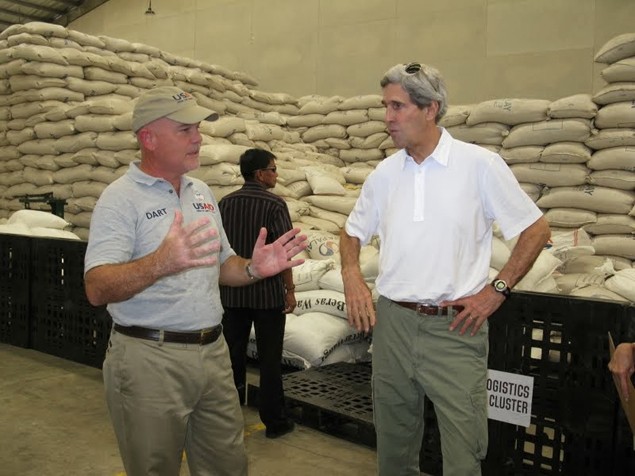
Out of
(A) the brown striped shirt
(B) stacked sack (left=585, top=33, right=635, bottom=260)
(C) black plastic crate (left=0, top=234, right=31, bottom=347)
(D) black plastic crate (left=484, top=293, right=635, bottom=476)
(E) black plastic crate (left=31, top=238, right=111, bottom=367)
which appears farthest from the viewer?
(B) stacked sack (left=585, top=33, right=635, bottom=260)

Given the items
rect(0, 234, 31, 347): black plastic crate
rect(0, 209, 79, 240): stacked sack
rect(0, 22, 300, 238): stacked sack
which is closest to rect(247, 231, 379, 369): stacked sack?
rect(0, 22, 300, 238): stacked sack

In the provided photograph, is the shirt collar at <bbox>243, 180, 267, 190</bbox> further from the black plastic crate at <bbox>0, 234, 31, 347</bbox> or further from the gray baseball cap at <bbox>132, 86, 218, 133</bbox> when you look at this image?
the black plastic crate at <bbox>0, 234, 31, 347</bbox>

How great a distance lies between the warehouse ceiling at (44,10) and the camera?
42.6 ft

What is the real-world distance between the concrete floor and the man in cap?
3.58ft

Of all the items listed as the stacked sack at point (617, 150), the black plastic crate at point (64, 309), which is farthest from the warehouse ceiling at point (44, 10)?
the stacked sack at point (617, 150)

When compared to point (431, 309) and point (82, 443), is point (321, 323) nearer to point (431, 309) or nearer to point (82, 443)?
point (82, 443)

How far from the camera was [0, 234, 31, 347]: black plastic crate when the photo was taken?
427cm

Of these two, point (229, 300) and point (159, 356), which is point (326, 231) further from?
point (159, 356)

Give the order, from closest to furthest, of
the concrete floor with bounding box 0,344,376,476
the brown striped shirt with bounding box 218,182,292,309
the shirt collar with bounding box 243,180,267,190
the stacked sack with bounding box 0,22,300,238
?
the concrete floor with bounding box 0,344,376,476 < the brown striped shirt with bounding box 218,182,292,309 < the shirt collar with bounding box 243,180,267,190 < the stacked sack with bounding box 0,22,300,238

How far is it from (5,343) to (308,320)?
2340mm

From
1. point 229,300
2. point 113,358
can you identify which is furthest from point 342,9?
point 113,358

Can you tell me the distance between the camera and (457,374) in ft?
5.74

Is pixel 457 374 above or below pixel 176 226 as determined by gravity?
below

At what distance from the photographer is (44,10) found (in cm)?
1362
